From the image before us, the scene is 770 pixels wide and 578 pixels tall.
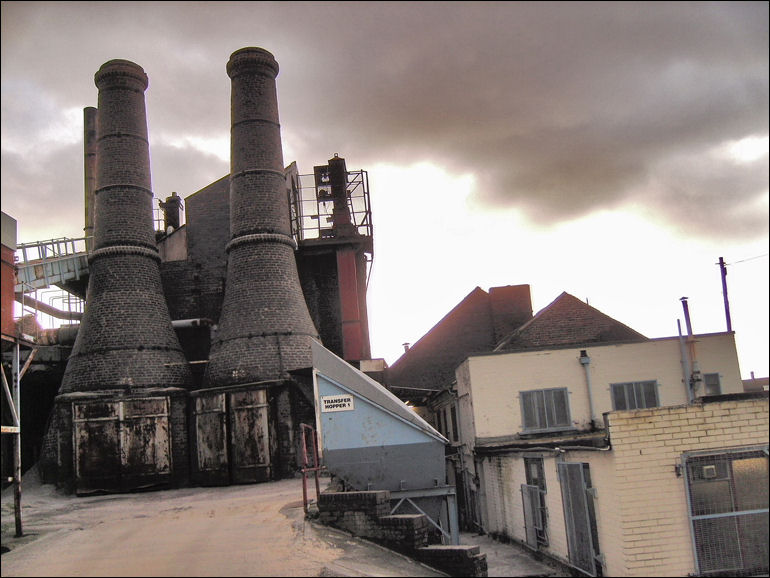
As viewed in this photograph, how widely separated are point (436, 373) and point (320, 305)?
7.37m

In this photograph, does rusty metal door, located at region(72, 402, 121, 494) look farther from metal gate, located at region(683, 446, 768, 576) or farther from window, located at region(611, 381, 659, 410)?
metal gate, located at region(683, 446, 768, 576)

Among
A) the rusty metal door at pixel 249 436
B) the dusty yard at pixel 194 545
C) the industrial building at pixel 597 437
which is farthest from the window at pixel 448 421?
the dusty yard at pixel 194 545

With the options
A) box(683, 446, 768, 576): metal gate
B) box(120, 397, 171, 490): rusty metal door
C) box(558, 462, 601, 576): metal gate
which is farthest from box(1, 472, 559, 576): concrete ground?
box(120, 397, 171, 490): rusty metal door

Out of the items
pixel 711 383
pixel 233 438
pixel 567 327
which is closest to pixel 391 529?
pixel 233 438

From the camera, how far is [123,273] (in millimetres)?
22438

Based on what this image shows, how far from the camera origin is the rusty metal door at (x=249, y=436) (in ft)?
65.6

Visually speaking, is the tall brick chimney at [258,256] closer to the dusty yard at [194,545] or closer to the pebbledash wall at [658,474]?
the dusty yard at [194,545]

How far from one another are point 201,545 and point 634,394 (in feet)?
Answer: 47.8

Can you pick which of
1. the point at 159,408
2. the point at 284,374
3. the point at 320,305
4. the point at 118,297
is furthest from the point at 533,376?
the point at 118,297

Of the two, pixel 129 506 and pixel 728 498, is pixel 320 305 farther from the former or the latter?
pixel 728 498

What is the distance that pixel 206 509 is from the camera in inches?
564

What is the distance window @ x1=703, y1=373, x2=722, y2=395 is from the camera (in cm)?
2125

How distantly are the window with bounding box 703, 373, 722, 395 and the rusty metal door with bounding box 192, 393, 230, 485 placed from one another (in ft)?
45.3

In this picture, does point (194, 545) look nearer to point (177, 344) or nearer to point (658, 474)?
point (658, 474)
